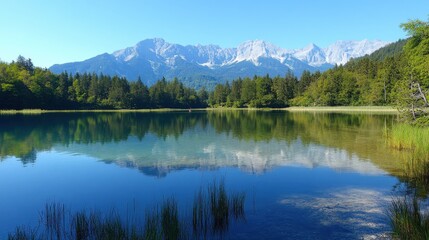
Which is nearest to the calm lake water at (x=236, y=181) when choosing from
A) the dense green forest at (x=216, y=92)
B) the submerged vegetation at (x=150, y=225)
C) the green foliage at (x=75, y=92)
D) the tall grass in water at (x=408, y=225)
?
the submerged vegetation at (x=150, y=225)

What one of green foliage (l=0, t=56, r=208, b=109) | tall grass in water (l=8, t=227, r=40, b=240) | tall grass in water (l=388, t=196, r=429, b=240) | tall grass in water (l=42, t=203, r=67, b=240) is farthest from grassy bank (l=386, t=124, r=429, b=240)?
green foliage (l=0, t=56, r=208, b=109)

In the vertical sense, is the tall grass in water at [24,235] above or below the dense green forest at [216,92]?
below

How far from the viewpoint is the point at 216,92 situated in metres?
171

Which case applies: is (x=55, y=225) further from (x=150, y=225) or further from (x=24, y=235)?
(x=150, y=225)

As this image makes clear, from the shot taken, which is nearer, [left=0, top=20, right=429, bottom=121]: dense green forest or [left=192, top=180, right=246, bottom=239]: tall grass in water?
[left=192, top=180, right=246, bottom=239]: tall grass in water

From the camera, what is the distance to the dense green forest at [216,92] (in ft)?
348

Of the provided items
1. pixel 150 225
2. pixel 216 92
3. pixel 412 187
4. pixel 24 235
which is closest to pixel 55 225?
pixel 24 235

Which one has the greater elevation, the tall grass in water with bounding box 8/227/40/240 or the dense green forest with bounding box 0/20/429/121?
the dense green forest with bounding box 0/20/429/121

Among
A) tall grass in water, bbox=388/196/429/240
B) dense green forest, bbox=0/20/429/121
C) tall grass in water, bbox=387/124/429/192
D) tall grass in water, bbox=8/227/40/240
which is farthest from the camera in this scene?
dense green forest, bbox=0/20/429/121

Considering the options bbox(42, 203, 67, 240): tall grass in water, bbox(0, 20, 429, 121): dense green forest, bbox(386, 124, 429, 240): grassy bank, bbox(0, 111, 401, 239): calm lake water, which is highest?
bbox(0, 20, 429, 121): dense green forest

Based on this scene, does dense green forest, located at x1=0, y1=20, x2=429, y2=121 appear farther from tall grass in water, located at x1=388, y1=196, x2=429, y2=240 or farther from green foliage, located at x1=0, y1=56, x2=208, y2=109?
tall grass in water, located at x1=388, y1=196, x2=429, y2=240

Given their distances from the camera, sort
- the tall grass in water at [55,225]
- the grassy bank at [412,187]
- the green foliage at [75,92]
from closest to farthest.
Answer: the grassy bank at [412,187] → the tall grass in water at [55,225] → the green foliage at [75,92]

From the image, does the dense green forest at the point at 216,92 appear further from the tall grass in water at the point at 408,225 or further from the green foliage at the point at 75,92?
the tall grass in water at the point at 408,225

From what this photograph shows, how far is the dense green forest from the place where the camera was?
106m
